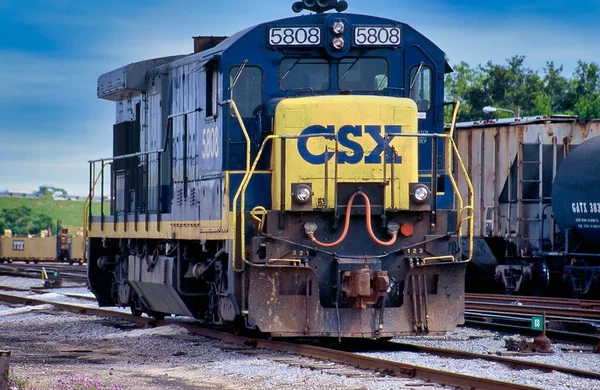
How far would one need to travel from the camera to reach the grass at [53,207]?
10175 centimetres

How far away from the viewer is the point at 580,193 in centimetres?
2006

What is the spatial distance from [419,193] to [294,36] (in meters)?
2.27

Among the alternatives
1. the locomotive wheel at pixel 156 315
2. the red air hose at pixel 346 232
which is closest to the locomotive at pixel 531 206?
the locomotive wheel at pixel 156 315

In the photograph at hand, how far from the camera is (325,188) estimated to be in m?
11.8

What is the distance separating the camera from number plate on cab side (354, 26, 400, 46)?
12664 millimetres

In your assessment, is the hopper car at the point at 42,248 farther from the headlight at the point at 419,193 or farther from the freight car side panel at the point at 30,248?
the headlight at the point at 419,193

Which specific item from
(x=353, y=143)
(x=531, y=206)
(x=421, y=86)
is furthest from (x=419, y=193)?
(x=531, y=206)

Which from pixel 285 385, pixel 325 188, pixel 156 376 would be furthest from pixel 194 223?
pixel 285 385

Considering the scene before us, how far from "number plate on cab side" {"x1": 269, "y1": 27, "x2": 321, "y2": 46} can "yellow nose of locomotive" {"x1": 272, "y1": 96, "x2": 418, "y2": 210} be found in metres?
0.83

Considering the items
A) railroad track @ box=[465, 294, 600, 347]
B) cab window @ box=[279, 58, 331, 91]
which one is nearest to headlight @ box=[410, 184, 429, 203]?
cab window @ box=[279, 58, 331, 91]

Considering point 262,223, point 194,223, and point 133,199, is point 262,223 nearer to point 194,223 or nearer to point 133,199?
point 194,223

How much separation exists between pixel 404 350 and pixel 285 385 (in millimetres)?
3131

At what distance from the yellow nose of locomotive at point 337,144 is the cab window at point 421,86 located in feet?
2.73

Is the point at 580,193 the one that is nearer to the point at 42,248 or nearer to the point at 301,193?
the point at 301,193
